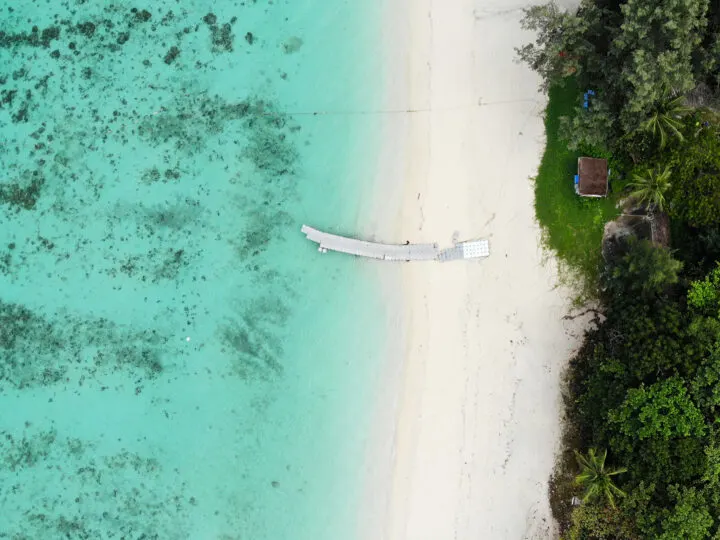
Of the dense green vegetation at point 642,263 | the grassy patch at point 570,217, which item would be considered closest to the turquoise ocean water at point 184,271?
the grassy patch at point 570,217

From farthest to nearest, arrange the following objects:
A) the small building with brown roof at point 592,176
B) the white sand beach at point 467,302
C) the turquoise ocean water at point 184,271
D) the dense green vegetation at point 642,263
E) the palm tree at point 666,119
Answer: the turquoise ocean water at point 184,271 < the white sand beach at point 467,302 < the small building with brown roof at point 592,176 < the palm tree at point 666,119 < the dense green vegetation at point 642,263

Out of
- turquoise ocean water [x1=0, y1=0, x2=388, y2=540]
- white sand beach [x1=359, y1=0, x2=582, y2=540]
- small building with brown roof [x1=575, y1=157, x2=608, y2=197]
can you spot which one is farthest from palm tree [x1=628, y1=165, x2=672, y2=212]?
turquoise ocean water [x1=0, y1=0, x2=388, y2=540]

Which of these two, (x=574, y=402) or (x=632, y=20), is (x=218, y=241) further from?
(x=632, y=20)

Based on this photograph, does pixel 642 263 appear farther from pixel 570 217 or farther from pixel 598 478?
pixel 598 478

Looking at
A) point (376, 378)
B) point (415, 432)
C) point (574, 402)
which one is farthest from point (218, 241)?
point (574, 402)

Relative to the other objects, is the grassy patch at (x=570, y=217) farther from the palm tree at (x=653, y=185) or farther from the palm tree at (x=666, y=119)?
the palm tree at (x=666, y=119)

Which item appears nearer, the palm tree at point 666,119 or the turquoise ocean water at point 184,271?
the palm tree at point 666,119
